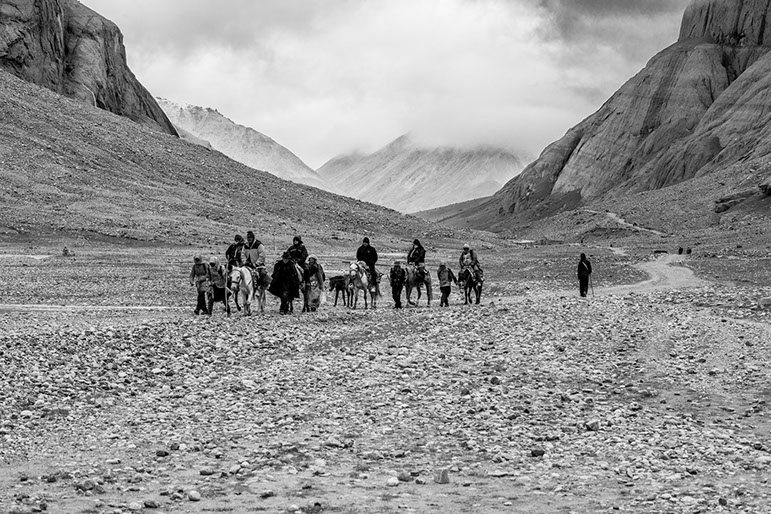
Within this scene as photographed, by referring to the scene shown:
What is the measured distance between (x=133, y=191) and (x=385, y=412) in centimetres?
8804

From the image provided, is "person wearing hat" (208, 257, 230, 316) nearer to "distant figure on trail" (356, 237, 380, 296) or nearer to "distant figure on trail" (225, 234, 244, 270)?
"distant figure on trail" (225, 234, 244, 270)

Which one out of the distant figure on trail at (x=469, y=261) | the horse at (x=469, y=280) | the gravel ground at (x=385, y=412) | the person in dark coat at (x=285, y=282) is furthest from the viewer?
the horse at (x=469, y=280)

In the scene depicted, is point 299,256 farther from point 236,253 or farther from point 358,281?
point 358,281

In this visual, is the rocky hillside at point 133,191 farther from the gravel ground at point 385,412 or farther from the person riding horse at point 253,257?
the gravel ground at point 385,412

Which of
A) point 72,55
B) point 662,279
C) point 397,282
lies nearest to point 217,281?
point 397,282

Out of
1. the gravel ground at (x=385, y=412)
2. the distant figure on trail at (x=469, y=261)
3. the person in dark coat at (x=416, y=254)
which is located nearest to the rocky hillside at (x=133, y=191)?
the distant figure on trail at (x=469, y=261)

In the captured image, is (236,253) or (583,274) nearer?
(236,253)

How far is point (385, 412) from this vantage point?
18.0 meters

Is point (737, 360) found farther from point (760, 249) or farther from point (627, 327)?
point (760, 249)

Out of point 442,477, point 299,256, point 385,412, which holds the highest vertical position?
point 299,256

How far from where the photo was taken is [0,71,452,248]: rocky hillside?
289 ft

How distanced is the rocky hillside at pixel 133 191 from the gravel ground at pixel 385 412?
57050 millimetres

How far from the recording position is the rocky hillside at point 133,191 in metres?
Result: 88.1

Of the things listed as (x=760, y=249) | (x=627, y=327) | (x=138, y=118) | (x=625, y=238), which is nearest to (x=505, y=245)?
(x=625, y=238)
